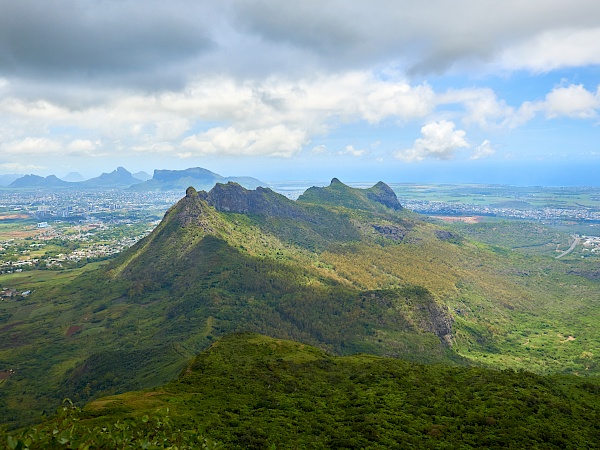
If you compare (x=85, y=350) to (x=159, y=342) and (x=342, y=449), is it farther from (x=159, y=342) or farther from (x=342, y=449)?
(x=342, y=449)

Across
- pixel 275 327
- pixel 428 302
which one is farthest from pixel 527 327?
pixel 275 327

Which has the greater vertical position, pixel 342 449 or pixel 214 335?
pixel 342 449

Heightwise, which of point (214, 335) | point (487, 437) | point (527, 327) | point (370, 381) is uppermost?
point (487, 437)

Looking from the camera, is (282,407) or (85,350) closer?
(282,407)

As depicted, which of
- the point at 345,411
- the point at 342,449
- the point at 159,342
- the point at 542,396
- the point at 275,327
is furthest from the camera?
the point at 275,327

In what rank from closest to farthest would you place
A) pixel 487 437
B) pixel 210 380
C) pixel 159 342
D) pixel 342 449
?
A: 1. pixel 342 449
2. pixel 487 437
3. pixel 210 380
4. pixel 159 342

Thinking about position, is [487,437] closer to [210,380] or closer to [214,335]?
[210,380]

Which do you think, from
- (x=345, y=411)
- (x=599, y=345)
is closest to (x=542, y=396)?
(x=345, y=411)
